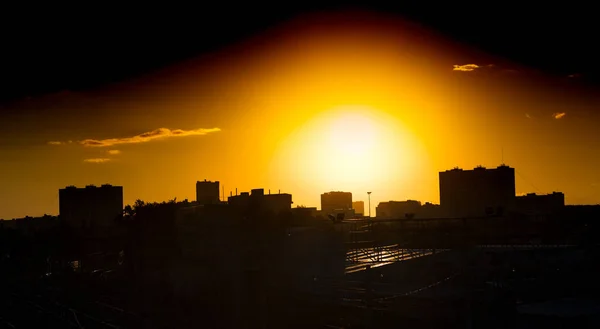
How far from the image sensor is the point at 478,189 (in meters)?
153

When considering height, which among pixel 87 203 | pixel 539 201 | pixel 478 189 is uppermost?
pixel 478 189

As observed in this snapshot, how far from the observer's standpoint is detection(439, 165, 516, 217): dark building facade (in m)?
147

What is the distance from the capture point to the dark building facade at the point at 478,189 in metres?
147

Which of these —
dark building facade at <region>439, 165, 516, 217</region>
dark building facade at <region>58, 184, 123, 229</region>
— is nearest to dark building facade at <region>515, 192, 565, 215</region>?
dark building facade at <region>439, 165, 516, 217</region>

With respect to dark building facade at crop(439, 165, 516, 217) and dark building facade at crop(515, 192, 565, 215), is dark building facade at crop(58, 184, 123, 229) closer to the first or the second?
dark building facade at crop(439, 165, 516, 217)

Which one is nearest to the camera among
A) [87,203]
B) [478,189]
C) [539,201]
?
[539,201]

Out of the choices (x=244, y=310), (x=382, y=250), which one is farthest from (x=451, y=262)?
(x=244, y=310)

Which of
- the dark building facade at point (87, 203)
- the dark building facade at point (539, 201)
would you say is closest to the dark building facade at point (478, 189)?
the dark building facade at point (539, 201)

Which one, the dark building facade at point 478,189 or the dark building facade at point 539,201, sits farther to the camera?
the dark building facade at point 478,189

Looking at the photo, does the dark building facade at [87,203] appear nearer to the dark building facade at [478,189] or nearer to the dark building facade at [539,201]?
the dark building facade at [478,189]

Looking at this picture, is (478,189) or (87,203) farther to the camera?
(87,203)

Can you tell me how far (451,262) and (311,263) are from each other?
11.7m

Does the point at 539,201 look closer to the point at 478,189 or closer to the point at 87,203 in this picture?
the point at 478,189

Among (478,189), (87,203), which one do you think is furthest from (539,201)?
(87,203)
